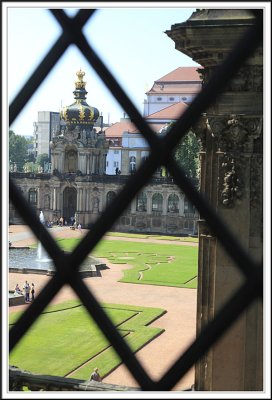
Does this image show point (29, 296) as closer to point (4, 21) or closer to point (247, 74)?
point (247, 74)

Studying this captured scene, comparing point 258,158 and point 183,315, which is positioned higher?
point 258,158

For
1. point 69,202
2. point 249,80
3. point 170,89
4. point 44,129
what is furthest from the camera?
point 44,129

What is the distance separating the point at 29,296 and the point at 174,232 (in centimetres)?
2567

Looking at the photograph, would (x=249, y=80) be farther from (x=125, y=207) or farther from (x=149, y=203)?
(x=149, y=203)

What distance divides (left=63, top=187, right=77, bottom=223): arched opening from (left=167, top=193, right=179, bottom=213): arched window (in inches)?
320

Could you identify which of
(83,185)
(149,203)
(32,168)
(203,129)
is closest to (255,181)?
(203,129)

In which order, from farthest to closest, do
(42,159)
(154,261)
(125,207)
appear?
(42,159)
(154,261)
(125,207)

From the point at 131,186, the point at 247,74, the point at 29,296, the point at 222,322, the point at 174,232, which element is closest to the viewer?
the point at 222,322

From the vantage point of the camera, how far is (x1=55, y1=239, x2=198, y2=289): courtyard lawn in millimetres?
25547

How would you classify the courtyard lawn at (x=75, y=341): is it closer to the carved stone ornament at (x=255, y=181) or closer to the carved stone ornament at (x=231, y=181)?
the carved stone ornament at (x=231, y=181)

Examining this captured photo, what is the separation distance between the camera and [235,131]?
6.75 metres

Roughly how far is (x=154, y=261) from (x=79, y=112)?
23.6 metres

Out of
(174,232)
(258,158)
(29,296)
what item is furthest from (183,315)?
(174,232)

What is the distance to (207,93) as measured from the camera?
1.26 m
